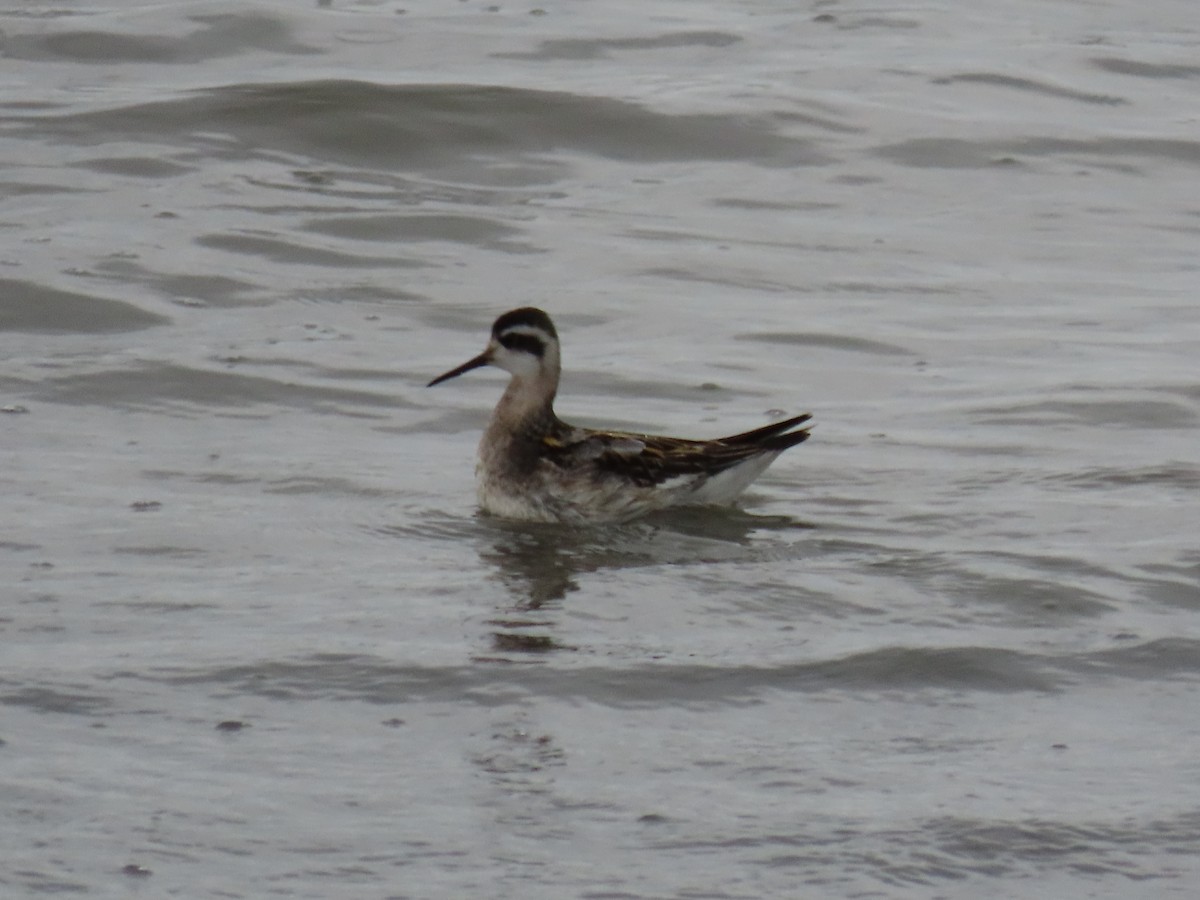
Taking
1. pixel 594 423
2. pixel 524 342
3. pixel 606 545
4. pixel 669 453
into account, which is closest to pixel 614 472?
pixel 669 453

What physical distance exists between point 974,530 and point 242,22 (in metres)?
12.8

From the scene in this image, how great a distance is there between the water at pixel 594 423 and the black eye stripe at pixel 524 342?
0.63 meters

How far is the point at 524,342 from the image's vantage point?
34.4ft

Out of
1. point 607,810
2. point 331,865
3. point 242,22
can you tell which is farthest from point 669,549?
point 242,22

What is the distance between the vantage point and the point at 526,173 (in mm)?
16438

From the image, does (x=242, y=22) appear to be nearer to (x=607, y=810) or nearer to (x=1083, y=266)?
(x=1083, y=266)

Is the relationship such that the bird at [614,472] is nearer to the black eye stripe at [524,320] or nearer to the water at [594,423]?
the water at [594,423]

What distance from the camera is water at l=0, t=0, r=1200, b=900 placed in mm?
6051

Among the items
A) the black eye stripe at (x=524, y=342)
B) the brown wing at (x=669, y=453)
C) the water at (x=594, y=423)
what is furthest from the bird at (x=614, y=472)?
the black eye stripe at (x=524, y=342)

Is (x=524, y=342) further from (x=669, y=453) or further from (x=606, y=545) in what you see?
(x=606, y=545)

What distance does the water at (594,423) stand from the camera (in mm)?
6051

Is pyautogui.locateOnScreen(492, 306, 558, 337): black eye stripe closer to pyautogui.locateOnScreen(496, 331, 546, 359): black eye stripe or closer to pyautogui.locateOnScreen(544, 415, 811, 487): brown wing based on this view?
pyautogui.locateOnScreen(496, 331, 546, 359): black eye stripe

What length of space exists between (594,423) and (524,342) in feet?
3.61

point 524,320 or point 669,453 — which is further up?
point 524,320
